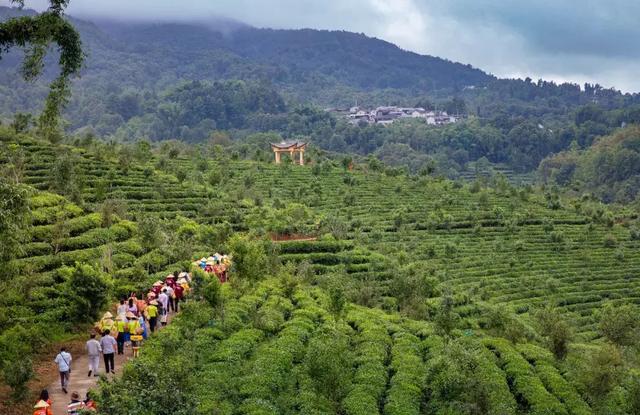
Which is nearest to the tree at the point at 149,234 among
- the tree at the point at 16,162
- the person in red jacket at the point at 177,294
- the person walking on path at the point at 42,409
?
the person in red jacket at the point at 177,294

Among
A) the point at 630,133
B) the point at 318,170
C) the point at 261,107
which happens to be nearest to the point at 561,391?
the point at 318,170

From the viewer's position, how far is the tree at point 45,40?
19.9 metres

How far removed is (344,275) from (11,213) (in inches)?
1006

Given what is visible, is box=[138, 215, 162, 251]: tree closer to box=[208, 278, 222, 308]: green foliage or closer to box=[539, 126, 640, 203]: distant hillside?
box=[208, 278, 222, 308]: green foliage

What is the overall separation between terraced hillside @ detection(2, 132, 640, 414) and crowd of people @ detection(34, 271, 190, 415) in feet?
3.17

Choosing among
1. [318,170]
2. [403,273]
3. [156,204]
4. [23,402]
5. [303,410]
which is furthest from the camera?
[318,170]

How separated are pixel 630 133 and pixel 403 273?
108 metres

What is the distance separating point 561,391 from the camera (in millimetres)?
25859

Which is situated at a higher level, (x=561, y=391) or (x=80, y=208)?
(x=80, y=208)

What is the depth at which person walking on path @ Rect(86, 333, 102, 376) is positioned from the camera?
20750 millimetres

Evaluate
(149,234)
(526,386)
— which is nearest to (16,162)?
(149,234)

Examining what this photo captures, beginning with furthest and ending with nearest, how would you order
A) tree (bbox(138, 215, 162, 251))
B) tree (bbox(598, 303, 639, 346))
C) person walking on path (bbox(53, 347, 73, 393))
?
tree (bbox(138, 215, 162, 251)) → tree (bbox(598, 303, 639, 346)) → person walking on path (bbox(53, 347, 73, 393))

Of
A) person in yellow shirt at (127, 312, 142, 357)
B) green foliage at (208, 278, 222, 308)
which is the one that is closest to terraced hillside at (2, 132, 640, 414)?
green foliage at (208, 278, 222, 308)

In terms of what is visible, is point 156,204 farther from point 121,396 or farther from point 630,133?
point 630,133
